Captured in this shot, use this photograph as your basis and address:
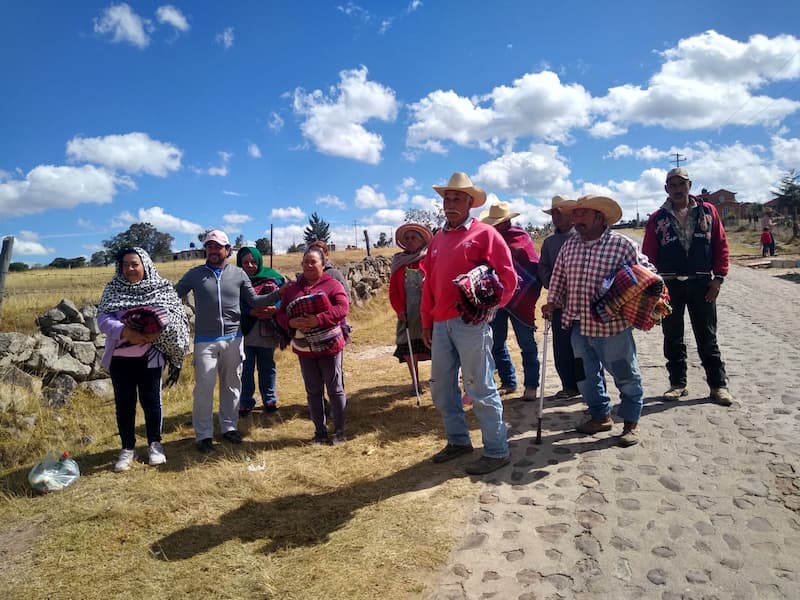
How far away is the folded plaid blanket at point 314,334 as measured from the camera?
14.9 feet

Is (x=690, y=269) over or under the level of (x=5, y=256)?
under

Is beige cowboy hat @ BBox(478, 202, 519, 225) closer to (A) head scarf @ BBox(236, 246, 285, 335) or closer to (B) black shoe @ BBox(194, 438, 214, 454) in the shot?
(A) head scarf @ BBox(236, 246, 285, 335)

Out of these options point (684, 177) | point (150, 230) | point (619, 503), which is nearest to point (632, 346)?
point (619, 503)

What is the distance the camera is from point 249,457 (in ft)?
14.8

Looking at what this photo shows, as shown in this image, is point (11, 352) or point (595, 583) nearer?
point (595, 583)

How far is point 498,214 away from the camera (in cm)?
533

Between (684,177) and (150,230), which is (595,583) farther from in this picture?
(150,230)

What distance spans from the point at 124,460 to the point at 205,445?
2.13ft

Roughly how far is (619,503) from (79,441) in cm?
488

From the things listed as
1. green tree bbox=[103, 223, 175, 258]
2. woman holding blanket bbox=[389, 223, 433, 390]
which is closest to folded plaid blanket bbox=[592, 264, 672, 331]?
woman holding blanket bbox=[389, 223, 433, 390]

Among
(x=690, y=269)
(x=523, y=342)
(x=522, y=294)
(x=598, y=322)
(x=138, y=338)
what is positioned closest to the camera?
(x=598, y=322)

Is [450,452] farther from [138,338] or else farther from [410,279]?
[138,338]

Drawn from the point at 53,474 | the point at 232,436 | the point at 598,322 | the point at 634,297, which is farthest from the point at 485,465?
the point at 53,474

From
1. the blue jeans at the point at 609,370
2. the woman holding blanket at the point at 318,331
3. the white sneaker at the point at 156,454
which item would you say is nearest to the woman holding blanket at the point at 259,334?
the woman holding blanket at the point at 318,331
